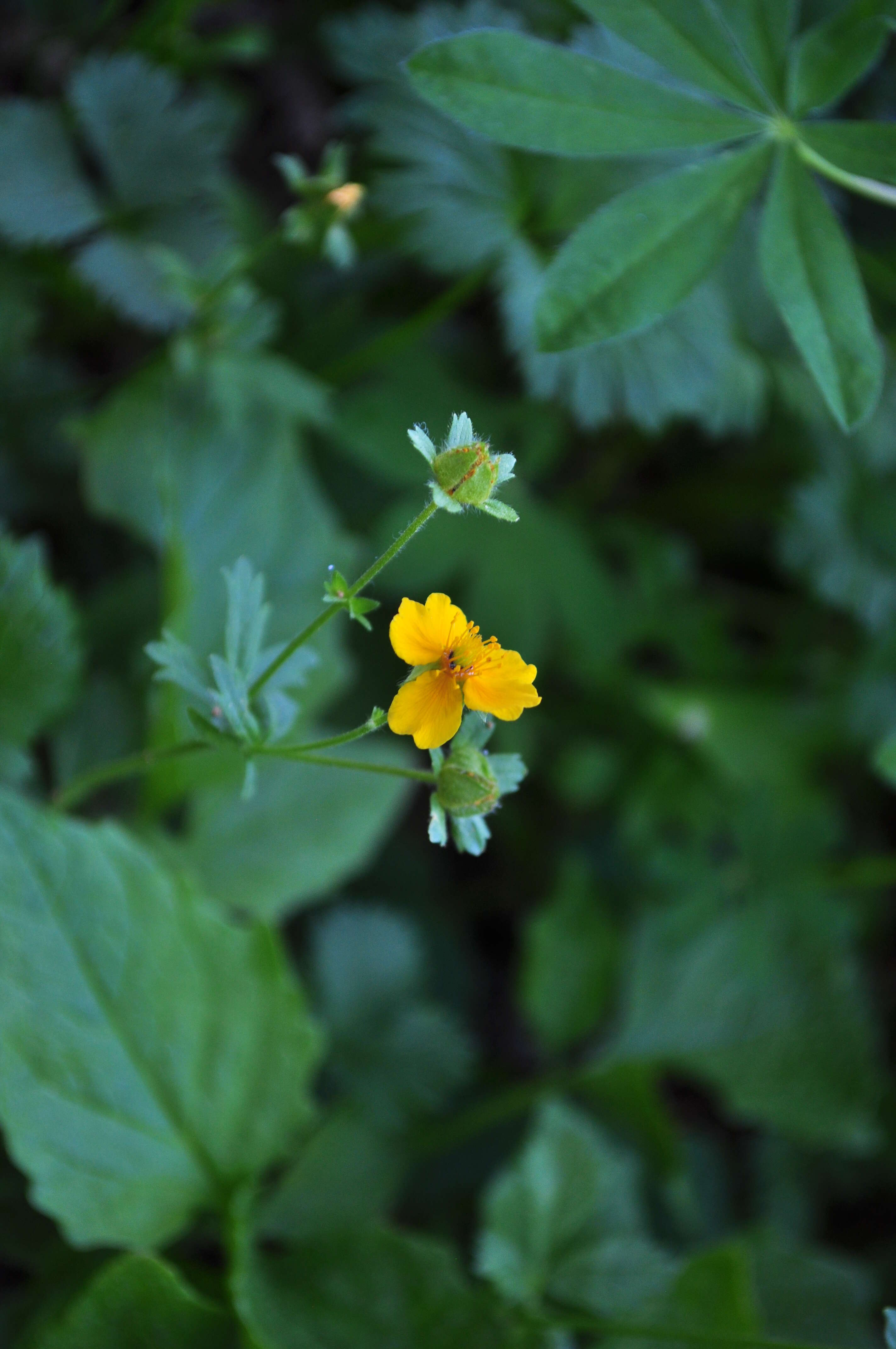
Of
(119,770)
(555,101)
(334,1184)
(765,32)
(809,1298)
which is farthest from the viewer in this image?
(809,1298)

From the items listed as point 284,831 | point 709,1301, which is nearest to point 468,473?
point 284,831

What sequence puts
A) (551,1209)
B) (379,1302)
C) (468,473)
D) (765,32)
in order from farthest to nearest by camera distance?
(551,1209) < (379,1302) < (765,32) < (468,473)

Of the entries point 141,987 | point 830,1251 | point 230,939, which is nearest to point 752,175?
point 230,939

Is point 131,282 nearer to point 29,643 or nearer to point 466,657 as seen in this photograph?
point 29,643

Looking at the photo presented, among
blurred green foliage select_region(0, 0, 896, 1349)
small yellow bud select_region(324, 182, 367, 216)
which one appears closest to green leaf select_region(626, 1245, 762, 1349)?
blurred green foliage select_region(0, 0, 896, 1349)

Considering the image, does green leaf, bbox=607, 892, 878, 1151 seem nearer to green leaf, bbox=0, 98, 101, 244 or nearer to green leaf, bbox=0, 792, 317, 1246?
green leaf, bbox=0, 792, 317, 1246
